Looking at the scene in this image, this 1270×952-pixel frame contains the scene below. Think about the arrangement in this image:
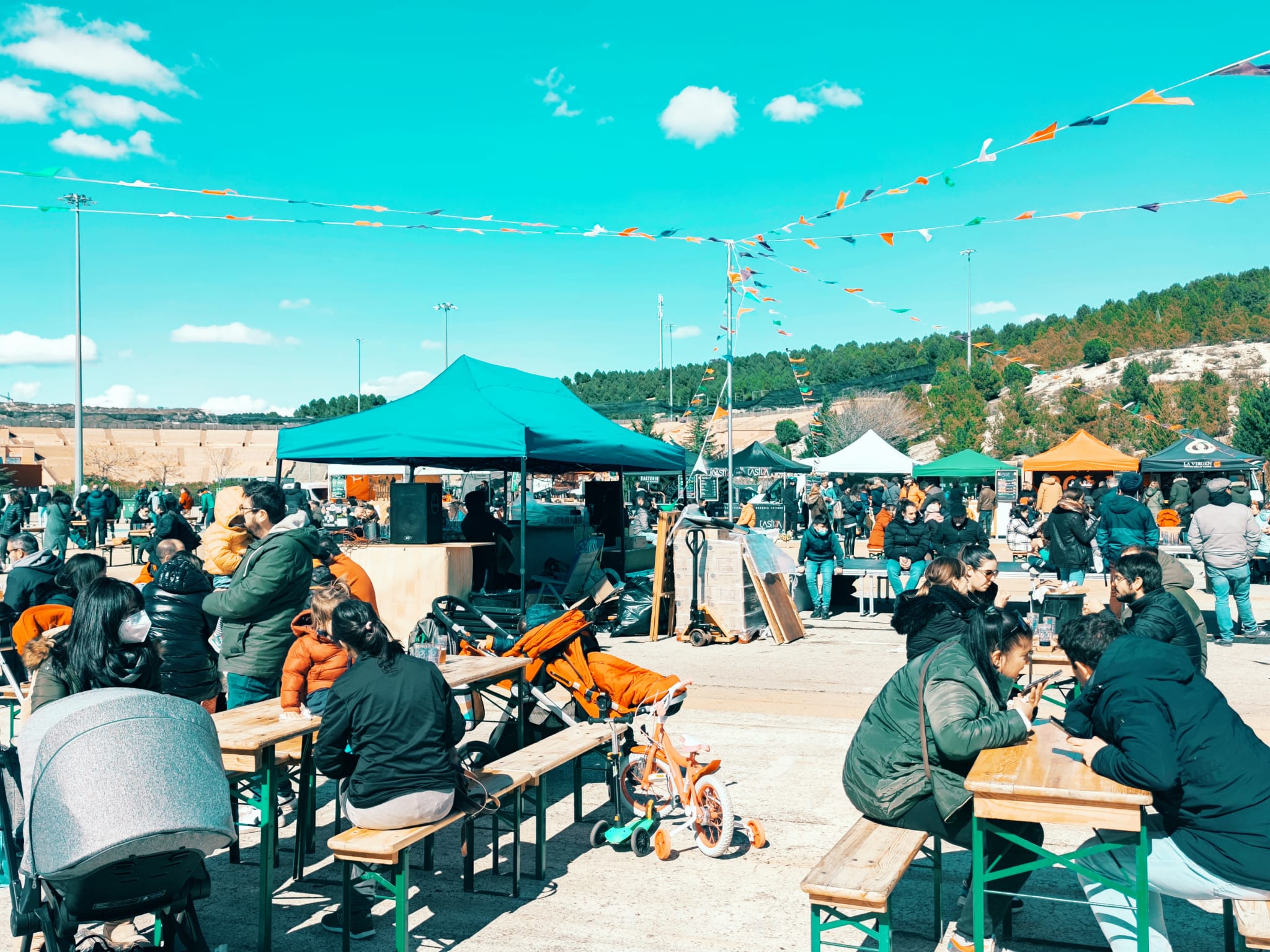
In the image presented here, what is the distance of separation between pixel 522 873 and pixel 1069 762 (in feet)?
8.38

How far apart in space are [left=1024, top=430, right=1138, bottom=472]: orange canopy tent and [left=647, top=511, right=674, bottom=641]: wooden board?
1516 cm

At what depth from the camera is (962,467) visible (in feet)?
81.0

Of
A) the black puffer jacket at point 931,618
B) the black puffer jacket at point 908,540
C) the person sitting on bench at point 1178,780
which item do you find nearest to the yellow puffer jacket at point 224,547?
the black puffer jacket at point 931,618

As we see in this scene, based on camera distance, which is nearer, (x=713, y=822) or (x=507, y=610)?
(x=713, y=822)

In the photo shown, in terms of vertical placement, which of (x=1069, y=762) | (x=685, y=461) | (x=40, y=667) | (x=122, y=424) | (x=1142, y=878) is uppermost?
(x=122, y=424)

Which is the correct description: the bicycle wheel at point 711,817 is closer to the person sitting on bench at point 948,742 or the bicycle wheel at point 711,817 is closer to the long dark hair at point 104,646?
the person sitting on bench at point 948,742

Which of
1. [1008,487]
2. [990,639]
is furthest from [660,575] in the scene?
[1008,487]

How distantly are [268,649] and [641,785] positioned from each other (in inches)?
82.4

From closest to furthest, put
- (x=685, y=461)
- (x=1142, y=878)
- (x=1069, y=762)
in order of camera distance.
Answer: (x=1142, y=878)
(x=1069, y=762)
(x=685, y=461)

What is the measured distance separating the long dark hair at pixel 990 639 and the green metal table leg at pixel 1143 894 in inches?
30.7

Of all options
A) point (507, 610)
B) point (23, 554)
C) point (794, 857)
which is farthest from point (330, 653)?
point (507, 610)

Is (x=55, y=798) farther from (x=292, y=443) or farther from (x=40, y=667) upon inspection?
(x=292, y=443)

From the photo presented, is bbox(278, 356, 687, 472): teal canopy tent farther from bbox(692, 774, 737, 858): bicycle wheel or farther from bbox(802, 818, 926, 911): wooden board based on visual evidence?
bbox(802, 818, 926, 911): wooden board

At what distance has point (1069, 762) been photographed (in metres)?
3.64
